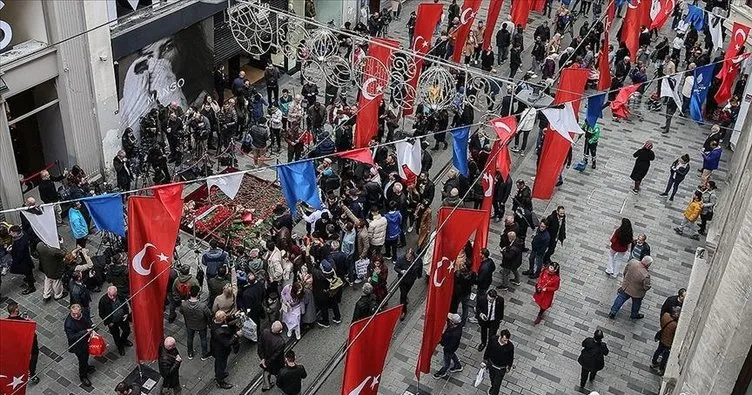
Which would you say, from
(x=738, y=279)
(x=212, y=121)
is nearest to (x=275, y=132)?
(x=212, y=121)

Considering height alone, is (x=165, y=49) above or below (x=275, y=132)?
above

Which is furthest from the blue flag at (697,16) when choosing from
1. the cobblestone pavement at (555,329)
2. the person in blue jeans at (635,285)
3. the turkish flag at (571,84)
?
the person in blue jeans at (635,285)

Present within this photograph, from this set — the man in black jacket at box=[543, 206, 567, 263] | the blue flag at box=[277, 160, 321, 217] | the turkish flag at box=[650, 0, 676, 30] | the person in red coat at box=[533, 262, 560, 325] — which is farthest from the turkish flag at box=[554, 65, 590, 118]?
the turkish flag at box=[650, 0, 676, 30]

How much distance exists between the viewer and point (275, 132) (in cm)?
2219

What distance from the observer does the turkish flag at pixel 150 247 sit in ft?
41.5

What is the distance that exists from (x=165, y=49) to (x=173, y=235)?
10357 mm

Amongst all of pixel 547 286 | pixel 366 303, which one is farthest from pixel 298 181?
pixel 547 286

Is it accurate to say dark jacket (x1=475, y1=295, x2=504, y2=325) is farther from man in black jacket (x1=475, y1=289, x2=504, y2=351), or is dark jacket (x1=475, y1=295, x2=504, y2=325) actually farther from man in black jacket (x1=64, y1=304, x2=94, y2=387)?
man in black jacket (x1=64, y1=304, x2=94, y2=387)

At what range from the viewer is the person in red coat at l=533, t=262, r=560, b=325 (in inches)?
625

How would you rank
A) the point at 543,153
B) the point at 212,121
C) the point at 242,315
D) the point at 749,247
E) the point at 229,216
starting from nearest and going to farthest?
the point at 749,247 < the point at 242,315 < the point at 543,153 < the point at 229,216 < the point at 212,121

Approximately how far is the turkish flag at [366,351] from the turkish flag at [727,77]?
15.6 m

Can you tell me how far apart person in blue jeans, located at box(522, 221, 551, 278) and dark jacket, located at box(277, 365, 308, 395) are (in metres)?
6.54

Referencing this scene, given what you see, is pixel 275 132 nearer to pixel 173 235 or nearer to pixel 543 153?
pixel 543 153

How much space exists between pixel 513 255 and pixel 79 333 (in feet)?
29.1
